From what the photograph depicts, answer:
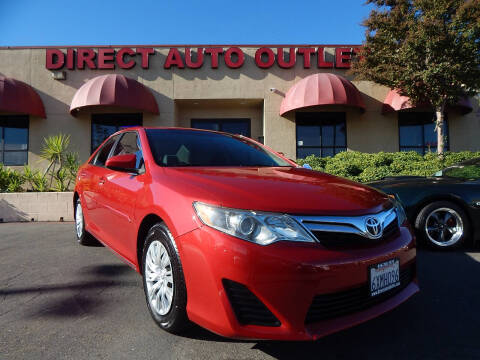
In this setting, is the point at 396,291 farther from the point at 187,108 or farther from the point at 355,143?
the point at 187,108

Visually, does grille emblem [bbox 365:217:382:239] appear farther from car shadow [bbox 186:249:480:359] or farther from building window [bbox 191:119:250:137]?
building window [bbox 191:119:250:137]

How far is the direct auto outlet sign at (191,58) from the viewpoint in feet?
37.2

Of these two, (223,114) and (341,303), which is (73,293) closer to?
(341,303)

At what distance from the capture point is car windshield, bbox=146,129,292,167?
2.52 m

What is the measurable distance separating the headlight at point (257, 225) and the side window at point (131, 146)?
1186 mm

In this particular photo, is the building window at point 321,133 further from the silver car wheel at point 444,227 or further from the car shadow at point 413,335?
the car shadow at point 413,335

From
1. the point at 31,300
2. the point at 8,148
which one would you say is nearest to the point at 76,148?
the point at 8,148

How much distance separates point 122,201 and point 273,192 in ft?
4.46

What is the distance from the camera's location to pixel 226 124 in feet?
41.1

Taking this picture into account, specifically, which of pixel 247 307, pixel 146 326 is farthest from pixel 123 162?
pixel 247 307

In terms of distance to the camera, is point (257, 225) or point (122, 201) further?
point (122, 201)

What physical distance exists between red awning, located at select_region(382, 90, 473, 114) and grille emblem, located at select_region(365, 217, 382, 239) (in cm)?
989

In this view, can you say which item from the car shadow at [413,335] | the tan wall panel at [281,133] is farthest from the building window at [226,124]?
the car shadow at [413,335]

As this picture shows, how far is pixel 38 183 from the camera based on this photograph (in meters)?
8.47
